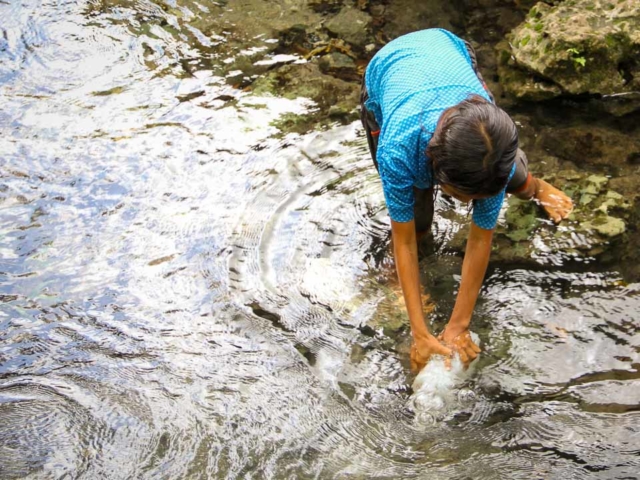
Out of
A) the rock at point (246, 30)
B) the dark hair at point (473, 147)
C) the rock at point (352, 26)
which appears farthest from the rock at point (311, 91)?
the dark hair at point (473, 147)

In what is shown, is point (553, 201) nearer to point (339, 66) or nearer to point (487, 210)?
point (487, 210)

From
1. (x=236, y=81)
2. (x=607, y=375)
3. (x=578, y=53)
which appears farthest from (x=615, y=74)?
(x=236, y=81)

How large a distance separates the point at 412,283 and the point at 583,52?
2.63m

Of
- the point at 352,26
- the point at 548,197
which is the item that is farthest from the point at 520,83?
the point at 352,26

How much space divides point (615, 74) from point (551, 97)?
44cm

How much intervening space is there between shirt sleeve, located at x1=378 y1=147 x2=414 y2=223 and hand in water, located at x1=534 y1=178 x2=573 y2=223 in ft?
4.74

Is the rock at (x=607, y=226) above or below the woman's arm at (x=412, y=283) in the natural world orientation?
below

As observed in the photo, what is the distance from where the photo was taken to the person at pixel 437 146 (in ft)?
7.03

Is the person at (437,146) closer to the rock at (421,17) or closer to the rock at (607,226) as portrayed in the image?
the rock at (607,226)

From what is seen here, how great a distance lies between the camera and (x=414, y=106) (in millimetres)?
2428

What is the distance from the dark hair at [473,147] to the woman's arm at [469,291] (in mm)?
568

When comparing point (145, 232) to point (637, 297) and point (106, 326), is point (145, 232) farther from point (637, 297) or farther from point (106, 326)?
point (637, 297)

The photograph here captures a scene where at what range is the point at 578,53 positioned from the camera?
14.5 feet

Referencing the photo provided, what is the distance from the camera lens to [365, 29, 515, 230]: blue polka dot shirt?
7.89ft
